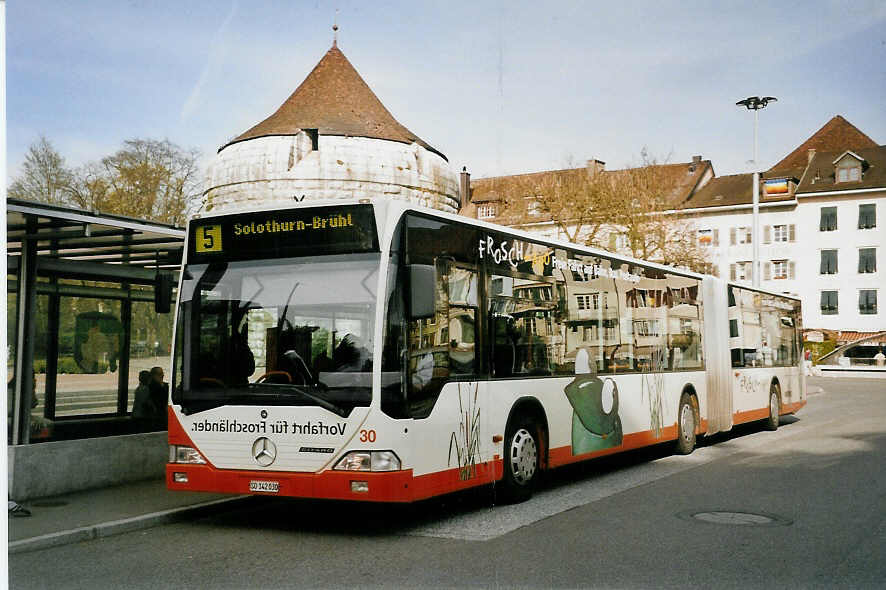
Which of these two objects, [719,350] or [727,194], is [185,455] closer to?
[719,350]

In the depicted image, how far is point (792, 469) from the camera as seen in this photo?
1366cm

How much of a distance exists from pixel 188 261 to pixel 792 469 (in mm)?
8595

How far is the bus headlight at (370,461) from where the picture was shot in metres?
8.59

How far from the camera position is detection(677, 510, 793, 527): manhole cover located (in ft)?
30.6

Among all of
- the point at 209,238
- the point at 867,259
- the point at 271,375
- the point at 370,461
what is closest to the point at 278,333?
the point at 271,375

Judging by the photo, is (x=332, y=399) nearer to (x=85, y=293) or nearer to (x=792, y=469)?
(x=85, y=293)

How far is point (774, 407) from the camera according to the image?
21062 millimetres

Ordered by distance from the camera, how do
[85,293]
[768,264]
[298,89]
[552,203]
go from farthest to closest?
[768,264] < [298,89] < [552,203] < [85,293]

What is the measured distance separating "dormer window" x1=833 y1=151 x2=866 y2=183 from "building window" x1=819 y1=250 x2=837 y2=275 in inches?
205

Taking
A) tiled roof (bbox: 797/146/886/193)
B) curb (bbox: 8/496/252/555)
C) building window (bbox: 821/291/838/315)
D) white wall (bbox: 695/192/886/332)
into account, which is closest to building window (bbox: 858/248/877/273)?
white wall (bbox: 695/192/886/332)

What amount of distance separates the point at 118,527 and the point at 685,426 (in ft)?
31.9

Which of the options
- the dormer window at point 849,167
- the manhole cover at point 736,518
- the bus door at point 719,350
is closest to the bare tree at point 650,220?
the bus door at point 719,350

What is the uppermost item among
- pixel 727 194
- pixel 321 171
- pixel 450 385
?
pixel 727 194

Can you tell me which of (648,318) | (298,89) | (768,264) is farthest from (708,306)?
(768,264)
